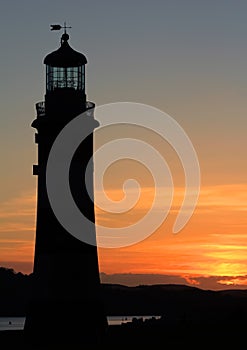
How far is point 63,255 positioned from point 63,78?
279 inches

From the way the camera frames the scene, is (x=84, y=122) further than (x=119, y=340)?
Yes

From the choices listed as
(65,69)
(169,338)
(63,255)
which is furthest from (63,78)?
(169,338)

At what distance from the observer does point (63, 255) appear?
37969 millimetres

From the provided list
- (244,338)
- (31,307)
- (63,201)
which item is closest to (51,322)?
(31,307)

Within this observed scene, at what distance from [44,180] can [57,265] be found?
3.37m

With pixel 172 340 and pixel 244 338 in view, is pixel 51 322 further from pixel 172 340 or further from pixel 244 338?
pixel 244 338

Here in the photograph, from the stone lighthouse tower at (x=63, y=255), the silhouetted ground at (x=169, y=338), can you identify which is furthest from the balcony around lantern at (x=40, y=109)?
the silhouetted ground at (x=169, y=338)

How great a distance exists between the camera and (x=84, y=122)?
127ft

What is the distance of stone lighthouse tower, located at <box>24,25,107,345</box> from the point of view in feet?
124

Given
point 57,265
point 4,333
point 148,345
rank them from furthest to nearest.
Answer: point 4,333 < point 57,265 < point 148,345

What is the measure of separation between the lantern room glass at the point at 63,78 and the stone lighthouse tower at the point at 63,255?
40 millimetres

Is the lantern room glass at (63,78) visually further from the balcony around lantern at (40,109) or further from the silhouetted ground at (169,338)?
the silhouetted ground at (169,338)

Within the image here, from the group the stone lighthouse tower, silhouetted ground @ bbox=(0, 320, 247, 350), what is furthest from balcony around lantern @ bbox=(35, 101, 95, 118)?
silhouetted ground @ bbox=(0, 320, 247, 350)

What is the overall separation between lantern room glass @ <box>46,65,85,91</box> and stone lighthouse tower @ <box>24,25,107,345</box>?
40 millimetres
